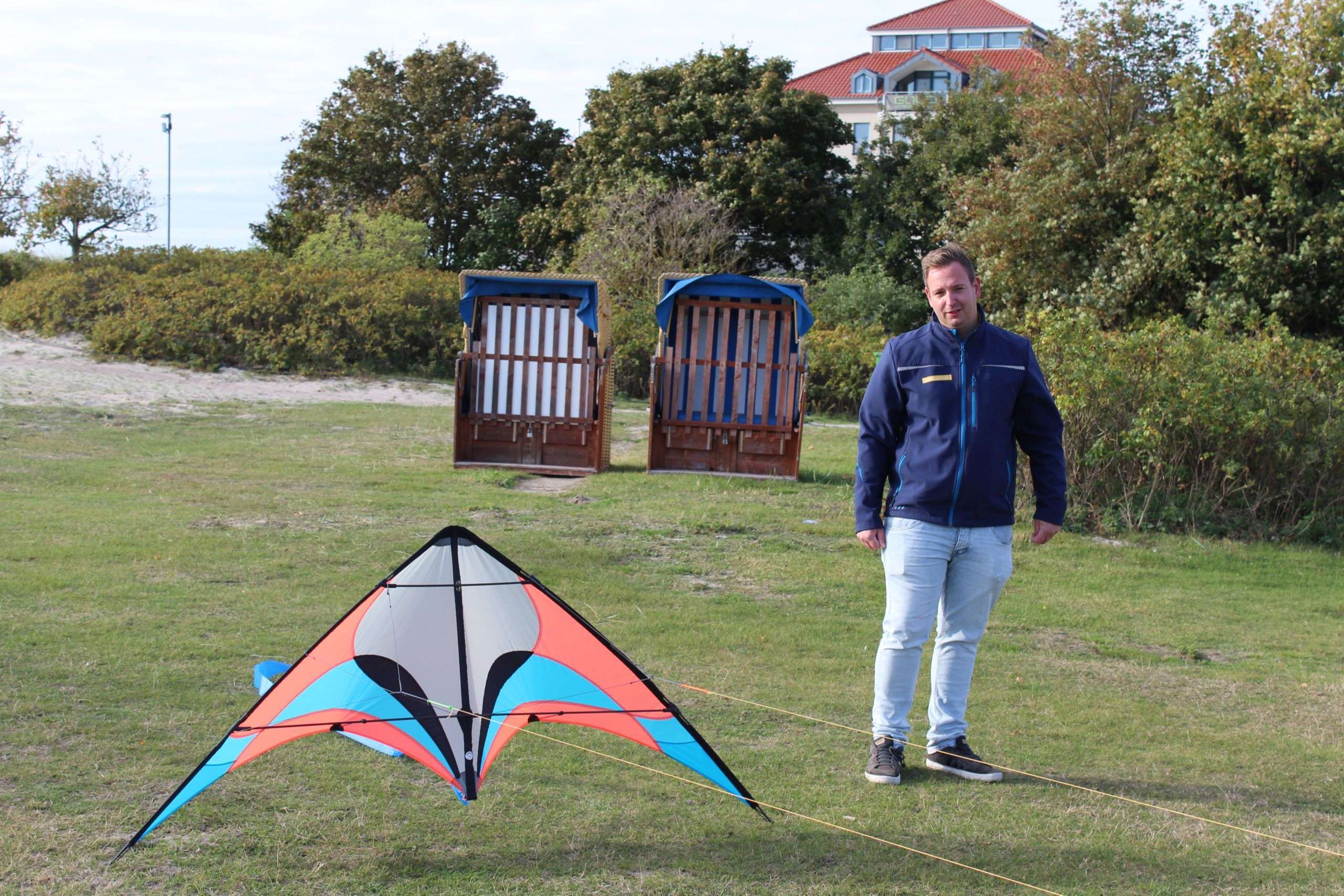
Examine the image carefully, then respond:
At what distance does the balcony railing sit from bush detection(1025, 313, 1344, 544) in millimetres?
31432

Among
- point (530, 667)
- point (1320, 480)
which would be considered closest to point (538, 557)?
point (530, 667)

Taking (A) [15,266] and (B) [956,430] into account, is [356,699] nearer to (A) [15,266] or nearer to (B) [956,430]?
(B) [956,430]

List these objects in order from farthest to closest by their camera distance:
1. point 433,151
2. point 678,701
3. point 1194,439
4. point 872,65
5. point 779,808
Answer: point 872,65 < point 433,151 < point 1194,439 < point 678,701 < point 779,808

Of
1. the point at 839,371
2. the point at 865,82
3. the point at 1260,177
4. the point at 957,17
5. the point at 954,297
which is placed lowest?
the point at 839,371

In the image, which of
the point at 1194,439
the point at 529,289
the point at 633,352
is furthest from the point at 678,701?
the point at 633,352

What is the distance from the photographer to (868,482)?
461 centimetres

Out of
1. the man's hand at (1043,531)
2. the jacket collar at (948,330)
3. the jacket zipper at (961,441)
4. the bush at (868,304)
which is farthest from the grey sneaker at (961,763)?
the bush at (868,304)

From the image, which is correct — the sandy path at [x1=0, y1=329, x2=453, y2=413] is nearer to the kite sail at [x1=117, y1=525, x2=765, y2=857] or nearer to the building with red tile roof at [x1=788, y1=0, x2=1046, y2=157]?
the kite sail at [x1=117, y1=525, x2=765, y2=857]

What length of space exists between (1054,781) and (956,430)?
1.48 m

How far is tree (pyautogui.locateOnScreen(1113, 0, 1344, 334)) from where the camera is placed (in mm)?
18812

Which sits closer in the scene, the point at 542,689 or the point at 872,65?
the point at 542,689

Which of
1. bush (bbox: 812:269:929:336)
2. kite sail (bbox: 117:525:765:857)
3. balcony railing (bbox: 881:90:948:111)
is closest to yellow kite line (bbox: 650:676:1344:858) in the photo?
kite sail (bbox: 117:525:765:857)

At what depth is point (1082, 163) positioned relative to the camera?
2353cm

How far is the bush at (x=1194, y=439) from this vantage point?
10.2 metres
